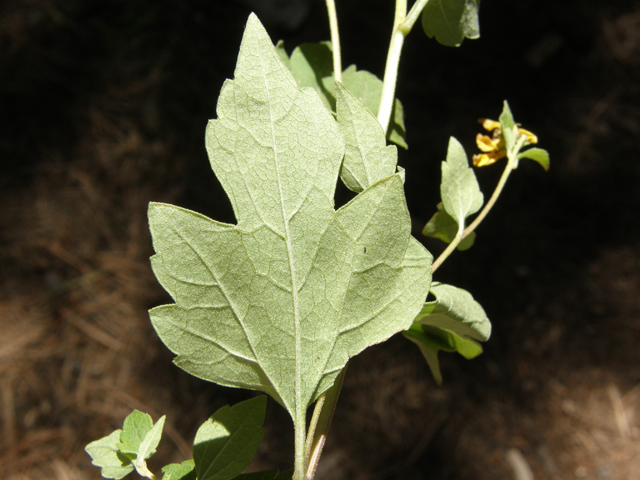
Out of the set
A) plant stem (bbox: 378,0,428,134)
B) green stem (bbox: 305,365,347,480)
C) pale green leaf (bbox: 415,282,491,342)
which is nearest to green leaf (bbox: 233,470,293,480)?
green stem (bbox: 305,365,347,480)

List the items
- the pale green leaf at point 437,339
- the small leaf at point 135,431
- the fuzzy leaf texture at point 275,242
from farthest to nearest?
the pale green leaf at point 437,339, the small leaf at point 135,431, the fuzzy leaf texture at point 275,242

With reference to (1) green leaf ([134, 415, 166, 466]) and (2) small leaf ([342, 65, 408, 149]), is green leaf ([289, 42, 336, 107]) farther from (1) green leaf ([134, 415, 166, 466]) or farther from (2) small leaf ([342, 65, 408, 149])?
(1) green leaf ([134, 415, 166, 466])

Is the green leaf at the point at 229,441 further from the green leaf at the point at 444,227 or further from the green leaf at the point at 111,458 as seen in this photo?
the green leaf at the point at 444,227

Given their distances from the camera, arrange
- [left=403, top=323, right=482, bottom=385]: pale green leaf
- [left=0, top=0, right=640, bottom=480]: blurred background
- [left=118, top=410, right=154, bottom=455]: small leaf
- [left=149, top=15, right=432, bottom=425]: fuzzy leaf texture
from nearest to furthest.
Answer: [left=149, top=15, right=432, bottom=425]: fuzzy leaf texture
[left=118, top=410, right=154, bottom=455]: small leaf
[left=403, top=323, right=482, bottom=385]: pale green leaf
[left=0, top=0, right=640, bottom=480]: blurred background

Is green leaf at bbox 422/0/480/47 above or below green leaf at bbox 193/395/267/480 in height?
above

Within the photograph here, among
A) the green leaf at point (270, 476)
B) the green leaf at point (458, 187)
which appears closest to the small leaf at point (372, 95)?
the green leaf at point (458, 187)

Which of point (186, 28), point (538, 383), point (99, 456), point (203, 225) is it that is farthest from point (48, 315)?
point (538, 383)

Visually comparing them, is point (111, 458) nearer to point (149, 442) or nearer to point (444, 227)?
point (149, 442)
